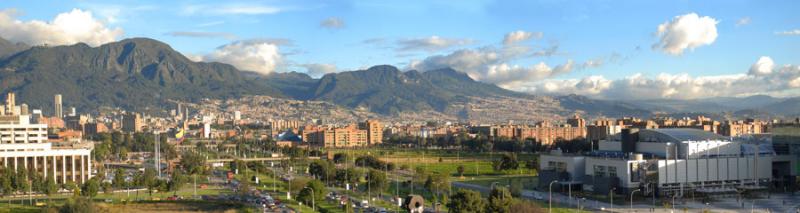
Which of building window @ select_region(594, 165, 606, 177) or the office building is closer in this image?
building window @ select_region(594, 165, 606, 177)

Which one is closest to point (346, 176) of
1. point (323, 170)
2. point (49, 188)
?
point (323, 170)

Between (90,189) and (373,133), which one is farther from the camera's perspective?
(373,133)

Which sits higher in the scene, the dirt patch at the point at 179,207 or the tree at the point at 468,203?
the tree at the point at 468,203

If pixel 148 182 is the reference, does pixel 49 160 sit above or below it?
above

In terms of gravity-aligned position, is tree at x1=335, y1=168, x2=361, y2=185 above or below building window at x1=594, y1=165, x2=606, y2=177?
below

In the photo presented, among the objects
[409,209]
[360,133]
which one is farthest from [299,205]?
[360,133]

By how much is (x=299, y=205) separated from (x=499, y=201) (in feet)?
56.7

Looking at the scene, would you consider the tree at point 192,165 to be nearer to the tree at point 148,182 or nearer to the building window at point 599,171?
the tree at point 148,182

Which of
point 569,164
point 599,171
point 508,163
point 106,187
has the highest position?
point 569,164

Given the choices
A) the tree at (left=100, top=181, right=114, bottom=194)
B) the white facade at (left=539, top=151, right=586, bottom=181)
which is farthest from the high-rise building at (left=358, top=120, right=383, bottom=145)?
the tree at (left=100, top=181, right=114, bottom=194)

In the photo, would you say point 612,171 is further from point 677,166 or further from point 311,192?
point 311,192

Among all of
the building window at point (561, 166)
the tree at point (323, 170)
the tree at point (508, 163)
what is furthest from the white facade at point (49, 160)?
the building window at point (561, 166)

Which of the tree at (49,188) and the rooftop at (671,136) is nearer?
the tree at (49,188)

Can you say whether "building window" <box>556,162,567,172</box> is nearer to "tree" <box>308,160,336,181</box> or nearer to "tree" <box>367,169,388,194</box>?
"tree" <box>367,169,388,194</box>
